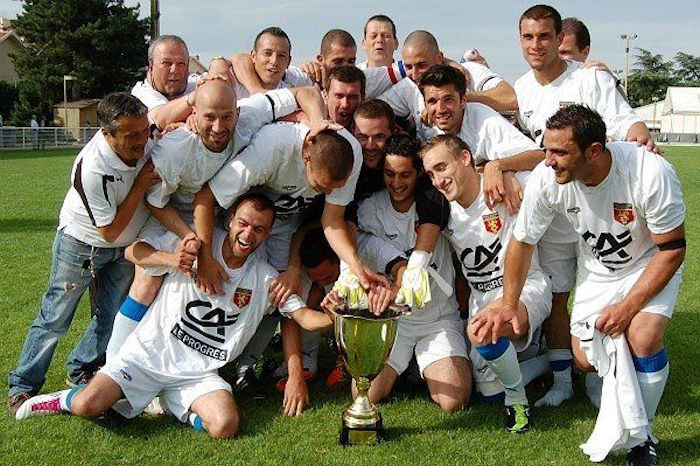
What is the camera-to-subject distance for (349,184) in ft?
16.8

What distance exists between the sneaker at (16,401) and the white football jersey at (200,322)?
74 centimetres

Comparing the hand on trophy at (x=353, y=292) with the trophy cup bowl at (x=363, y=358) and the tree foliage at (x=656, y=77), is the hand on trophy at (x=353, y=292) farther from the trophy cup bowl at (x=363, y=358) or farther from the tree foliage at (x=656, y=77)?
the tree foliage at (x=656, y=77)

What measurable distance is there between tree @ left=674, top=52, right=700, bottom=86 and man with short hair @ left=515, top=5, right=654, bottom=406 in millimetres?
109936

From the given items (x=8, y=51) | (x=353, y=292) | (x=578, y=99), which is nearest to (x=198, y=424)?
(x=353, y=292)

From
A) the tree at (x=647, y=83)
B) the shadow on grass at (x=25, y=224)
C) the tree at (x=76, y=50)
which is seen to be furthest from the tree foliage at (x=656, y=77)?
the shadow on grass at (x=25, y=224)

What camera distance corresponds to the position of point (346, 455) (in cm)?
449

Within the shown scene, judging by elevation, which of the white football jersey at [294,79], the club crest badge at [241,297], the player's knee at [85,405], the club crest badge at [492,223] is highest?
the white football jersey at [294,79]

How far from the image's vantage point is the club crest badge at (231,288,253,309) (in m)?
5.19

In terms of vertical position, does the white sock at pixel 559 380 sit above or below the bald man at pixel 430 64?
below

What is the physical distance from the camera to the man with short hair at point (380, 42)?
6.79 metres

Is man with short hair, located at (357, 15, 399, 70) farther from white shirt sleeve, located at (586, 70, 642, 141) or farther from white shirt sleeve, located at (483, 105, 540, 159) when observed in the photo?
white shirt sleeve, located at (586, 70, 642, 141)

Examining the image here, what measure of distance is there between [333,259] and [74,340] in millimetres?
2778

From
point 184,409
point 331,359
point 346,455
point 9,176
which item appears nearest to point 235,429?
point 184,409

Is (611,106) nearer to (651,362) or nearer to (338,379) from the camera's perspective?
(651,362)
